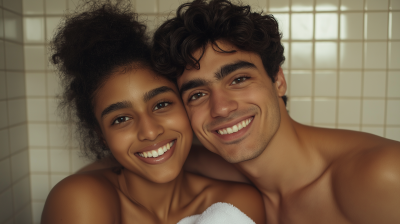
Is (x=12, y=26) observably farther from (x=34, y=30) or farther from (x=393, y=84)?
(x=393, y=84)

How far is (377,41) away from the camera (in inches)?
60.0

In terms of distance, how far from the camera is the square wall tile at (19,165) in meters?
1.58

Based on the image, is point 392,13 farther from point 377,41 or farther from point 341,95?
point 341,95

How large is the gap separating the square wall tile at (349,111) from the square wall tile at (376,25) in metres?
0.36

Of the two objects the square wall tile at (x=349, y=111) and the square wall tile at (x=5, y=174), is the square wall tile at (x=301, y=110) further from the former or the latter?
the square wall tile at (x=5, y=174)

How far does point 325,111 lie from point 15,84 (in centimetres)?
177

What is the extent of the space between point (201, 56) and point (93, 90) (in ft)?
1.50

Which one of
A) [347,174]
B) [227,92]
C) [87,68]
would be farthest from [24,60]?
[347,174]

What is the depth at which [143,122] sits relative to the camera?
3.43ft

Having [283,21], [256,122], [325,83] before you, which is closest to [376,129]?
[325,83]

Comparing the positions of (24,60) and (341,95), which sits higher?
(24,60)

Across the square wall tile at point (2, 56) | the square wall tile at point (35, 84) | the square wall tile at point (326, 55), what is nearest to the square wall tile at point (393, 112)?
the square wall tile at point (326, 55)

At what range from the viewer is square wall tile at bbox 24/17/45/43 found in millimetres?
1632

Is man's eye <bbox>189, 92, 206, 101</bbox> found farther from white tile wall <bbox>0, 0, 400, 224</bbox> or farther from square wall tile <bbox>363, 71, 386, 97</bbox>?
square wall tile <bbox>363, 71, 386, 97</bbox>
